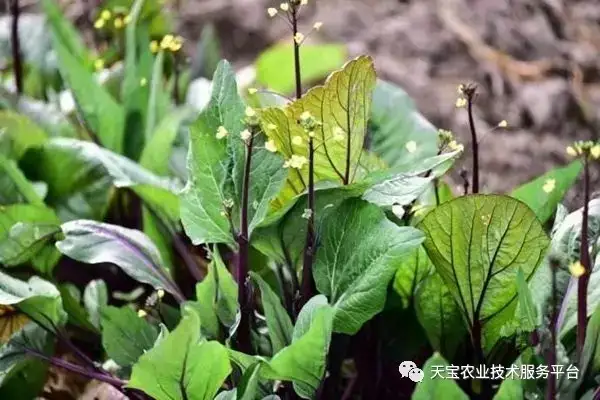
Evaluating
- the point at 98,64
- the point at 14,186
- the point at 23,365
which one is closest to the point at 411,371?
the point at 23,365

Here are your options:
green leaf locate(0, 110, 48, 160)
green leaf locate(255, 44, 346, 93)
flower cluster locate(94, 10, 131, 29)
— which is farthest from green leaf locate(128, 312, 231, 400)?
green leaf locate(255, 44, 346, 93)

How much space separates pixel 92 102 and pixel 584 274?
0.50 m

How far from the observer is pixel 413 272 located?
0.67 meters

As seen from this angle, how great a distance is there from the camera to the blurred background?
1.43 meters

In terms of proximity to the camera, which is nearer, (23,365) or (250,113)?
(250,113)

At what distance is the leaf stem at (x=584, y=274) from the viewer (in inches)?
21.4

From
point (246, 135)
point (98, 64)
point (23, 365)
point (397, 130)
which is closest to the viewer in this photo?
point (246, 135)

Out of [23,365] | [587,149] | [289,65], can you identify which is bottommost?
[23,365]

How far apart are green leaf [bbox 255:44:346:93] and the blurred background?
18 centimetres

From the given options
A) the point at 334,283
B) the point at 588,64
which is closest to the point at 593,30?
the point at 588,64

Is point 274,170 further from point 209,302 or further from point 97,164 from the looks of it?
point 97,164

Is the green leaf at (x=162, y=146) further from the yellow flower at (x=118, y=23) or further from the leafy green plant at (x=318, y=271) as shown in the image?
the yellow flower at (x=118, y=23)

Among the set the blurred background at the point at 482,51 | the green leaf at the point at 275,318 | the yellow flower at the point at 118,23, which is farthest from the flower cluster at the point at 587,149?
the blurred background at the point at 482,51

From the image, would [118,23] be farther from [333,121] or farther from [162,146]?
[333,121]
